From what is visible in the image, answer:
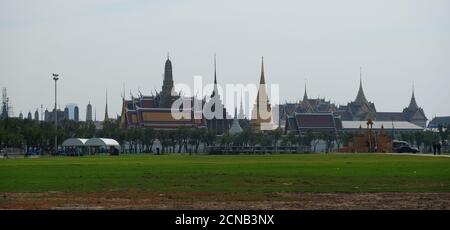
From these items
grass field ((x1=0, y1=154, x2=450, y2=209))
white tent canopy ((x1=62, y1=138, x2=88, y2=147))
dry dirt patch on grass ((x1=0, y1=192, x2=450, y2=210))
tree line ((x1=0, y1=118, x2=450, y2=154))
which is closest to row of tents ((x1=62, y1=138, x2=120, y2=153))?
white tent canopy ((x1=62, y1=138, x2=88, y2=147))

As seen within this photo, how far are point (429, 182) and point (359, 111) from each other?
17227cm

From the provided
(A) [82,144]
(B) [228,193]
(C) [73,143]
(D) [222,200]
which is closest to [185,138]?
(A) [82,144]

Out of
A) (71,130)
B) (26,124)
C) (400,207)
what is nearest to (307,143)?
(71,130)

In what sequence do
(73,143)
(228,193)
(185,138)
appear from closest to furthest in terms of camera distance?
(228,193) → (73,143) → (185,138)

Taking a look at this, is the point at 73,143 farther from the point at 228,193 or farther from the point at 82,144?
the point at 228,193

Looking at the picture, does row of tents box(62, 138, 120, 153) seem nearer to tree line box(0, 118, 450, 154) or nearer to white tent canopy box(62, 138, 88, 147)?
white tent canopy box(62, 138, 88, 147)

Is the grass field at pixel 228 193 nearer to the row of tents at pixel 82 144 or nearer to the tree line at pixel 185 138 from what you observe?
the row of tents at pixel 82 144

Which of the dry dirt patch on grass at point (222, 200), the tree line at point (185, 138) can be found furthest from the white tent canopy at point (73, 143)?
the dry dirt patch on grass at point (222, 200)

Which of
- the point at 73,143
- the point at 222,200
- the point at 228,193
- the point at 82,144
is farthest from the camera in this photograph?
the point at 73,143

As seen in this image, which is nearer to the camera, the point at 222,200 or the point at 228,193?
the point at 222,200

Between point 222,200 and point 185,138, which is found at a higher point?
point 185,138

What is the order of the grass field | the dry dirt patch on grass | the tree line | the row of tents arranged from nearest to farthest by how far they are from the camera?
the dry dirt patch on grass
the grass field
the row of tents
the tree line
